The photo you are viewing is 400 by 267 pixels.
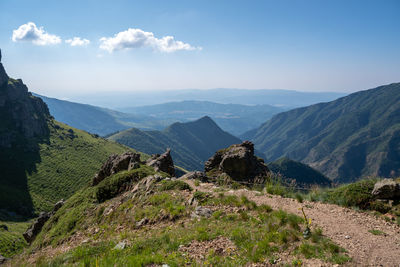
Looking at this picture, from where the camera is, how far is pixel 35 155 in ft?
358

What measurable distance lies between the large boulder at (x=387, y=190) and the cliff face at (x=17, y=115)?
465ft

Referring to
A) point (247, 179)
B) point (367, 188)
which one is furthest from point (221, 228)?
point (247, 179)

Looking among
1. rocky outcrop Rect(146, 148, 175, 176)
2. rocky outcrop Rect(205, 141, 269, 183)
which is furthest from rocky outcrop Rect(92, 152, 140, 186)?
rocky outcrop Rect(205, 141, 269, 183)

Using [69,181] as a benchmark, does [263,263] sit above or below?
above

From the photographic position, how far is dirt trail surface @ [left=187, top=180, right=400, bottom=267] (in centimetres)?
709

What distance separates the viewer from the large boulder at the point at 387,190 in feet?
36.0

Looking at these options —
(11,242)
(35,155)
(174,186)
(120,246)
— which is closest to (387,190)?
(174,186)

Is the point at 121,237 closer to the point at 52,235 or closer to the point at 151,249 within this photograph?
the point at 151,249

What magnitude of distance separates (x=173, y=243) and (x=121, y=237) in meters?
3.39

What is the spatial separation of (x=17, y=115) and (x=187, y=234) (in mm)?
163233

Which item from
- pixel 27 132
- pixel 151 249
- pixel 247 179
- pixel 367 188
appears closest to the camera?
pixel 151 249

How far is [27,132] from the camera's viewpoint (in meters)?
126

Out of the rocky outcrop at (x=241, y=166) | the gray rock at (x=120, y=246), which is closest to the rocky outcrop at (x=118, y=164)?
the rocky outcrop at (x=241, y=166)

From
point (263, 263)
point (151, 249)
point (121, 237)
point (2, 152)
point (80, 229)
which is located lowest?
point (2, 152)
